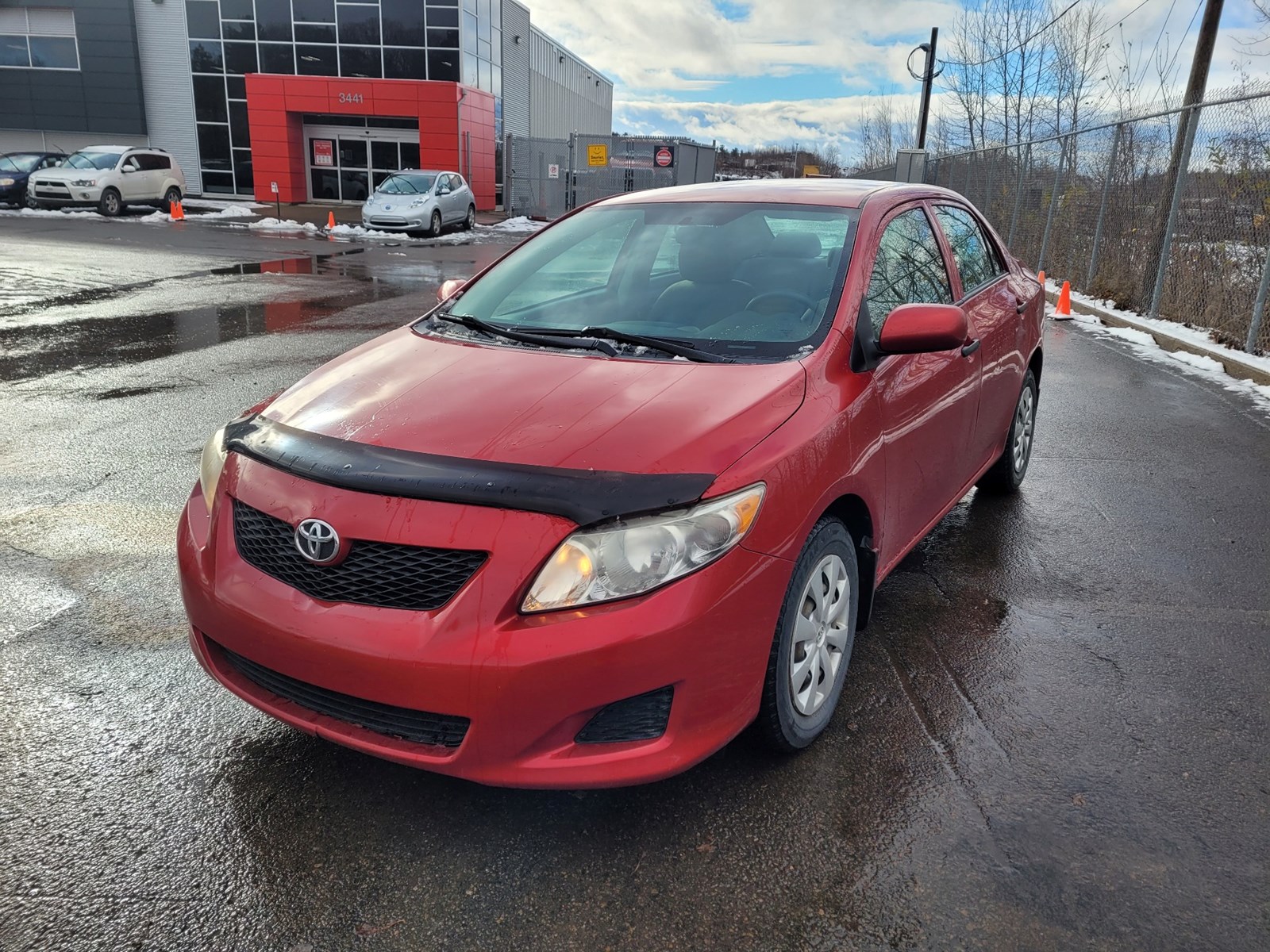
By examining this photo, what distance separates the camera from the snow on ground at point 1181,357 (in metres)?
8.23

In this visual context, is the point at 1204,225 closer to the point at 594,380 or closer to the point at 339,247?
the point at 594,380

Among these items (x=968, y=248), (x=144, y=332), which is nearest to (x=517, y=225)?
(x=144, y=332)

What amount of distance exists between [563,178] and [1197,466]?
94.3 feet

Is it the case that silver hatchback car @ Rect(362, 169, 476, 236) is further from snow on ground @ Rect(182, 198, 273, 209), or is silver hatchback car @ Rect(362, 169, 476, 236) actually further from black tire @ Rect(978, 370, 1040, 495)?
black tire @ Rect(978, 370, 1040, 495)

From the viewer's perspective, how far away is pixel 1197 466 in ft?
19.8

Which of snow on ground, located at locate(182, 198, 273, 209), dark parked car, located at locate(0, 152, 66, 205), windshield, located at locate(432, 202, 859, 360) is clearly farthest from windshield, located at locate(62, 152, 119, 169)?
windshield, located at locate(432, 202, 859, 360)

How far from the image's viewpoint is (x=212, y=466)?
275cm

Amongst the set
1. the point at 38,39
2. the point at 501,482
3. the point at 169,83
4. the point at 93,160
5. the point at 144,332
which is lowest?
the point at 144,332

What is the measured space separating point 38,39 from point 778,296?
44.6 metres

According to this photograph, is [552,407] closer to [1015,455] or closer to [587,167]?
[1015,455]

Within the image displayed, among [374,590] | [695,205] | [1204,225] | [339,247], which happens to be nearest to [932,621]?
[695,205]

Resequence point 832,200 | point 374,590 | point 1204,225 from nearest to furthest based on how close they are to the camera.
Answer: point 374,590 < point 832,200 < point 1204,225

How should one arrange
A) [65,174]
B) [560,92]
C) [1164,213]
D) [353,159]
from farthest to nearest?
[560,92], [353,159], [65,174], [1164,213]

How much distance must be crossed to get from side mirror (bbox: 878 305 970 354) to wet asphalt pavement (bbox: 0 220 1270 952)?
3.81 feet
